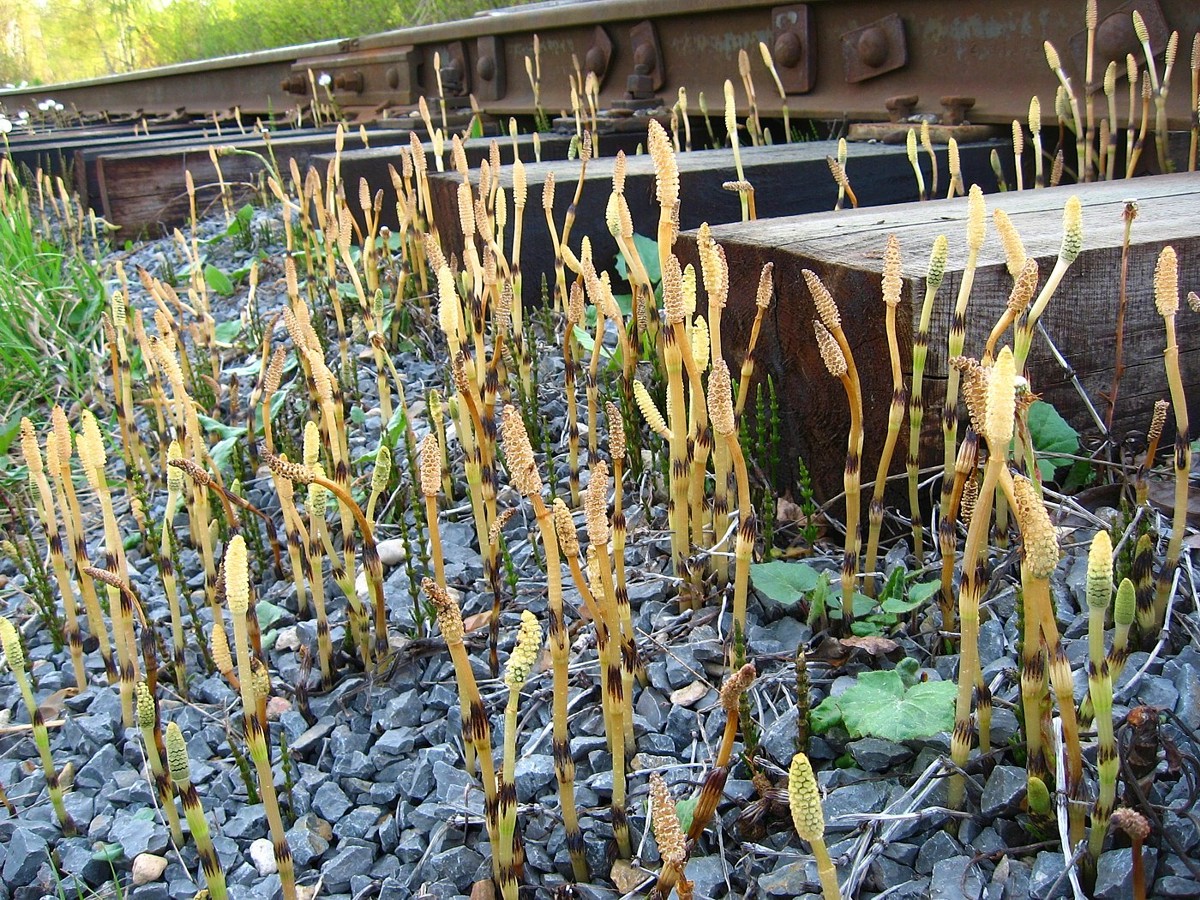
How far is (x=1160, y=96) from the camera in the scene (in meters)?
2.78

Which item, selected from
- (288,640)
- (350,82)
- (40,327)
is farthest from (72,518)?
(350,82)

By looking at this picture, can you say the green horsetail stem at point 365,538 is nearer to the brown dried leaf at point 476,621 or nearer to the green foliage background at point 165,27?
the brown dried leaf at point 476,621

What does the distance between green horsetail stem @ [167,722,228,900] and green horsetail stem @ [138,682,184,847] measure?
0.33 feet

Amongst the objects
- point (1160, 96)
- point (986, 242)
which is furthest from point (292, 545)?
point (1160, 96)

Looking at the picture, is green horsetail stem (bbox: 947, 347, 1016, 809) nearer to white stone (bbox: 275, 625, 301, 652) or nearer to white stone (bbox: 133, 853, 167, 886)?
white stone (bbox: 133, 853, 167, 886)

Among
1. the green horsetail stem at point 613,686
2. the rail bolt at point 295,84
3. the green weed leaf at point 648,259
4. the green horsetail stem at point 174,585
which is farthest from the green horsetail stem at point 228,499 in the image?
the rail bolt at point 295,84

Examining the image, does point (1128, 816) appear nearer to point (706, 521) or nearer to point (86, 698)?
point (706, 521)

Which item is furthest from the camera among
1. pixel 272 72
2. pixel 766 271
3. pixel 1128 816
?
pixel 272 72

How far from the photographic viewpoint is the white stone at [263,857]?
4.99ft

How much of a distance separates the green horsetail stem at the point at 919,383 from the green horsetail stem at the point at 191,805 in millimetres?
1123

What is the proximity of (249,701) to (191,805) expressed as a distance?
13 cm

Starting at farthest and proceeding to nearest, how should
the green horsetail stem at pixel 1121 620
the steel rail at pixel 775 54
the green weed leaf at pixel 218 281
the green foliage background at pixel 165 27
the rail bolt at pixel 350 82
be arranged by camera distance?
the green foliage background at pixel 165 27 < the rail bolt at pixel 350 82 < the green weed leaf at pixel 218 281 < the steel rail at pixel 775 54 < the green horsetail stem at pixel 1121 620

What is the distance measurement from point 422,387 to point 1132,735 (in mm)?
2115

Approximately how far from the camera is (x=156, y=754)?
1.48 metres
